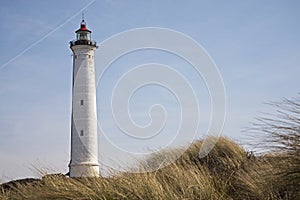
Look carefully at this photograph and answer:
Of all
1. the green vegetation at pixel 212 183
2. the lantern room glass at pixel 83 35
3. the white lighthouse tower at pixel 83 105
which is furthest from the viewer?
the lantern room glass at pixel 83 35

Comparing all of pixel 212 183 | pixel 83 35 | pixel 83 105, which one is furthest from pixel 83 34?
pixel 212 183

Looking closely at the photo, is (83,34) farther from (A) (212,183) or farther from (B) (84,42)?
(A) (212,183)

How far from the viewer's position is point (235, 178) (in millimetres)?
5633

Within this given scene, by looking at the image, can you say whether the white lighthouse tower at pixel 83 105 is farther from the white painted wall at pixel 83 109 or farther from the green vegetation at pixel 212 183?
the green vegetation at pixel 212 183

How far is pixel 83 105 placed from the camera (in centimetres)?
2000

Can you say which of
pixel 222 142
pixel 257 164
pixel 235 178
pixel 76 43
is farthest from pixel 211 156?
pixel 76 43

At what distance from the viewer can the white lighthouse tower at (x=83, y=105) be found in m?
19.9

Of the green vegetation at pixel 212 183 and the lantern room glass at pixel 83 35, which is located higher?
the lantern room glass at pixel 83 35

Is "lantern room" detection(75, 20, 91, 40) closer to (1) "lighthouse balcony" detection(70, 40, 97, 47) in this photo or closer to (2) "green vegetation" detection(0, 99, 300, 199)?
(1) "lighthouse balcony" detection(70, 40, 97, 47)

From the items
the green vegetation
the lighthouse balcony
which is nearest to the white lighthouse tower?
the lighthouse balcony

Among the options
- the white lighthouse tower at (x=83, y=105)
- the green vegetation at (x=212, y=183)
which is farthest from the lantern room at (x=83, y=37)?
the green vegetation at (x=212, y=183)

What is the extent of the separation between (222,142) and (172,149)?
87 centimetres

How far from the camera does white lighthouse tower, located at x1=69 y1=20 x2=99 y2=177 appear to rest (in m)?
19.9

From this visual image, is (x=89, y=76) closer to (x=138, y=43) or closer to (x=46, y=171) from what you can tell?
(x=138, y=43)
